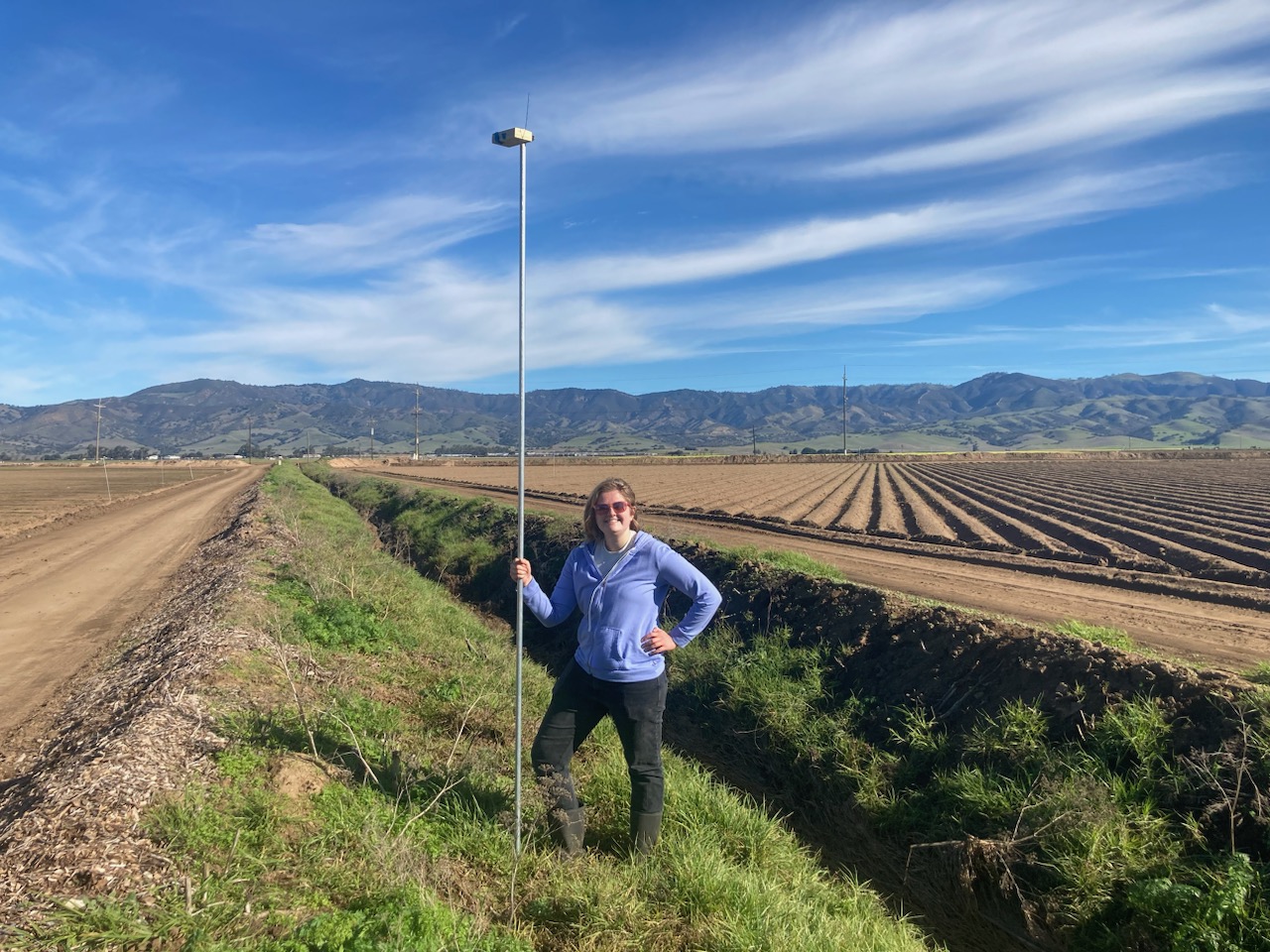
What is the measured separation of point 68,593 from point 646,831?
12439mm

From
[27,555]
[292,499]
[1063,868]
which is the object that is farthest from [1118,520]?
[27,555]

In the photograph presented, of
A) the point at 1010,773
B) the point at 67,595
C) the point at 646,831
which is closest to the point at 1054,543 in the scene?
the point at 1010,773

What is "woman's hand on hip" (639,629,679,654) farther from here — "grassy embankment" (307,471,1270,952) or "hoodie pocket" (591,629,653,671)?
"grassy embankment" (307,471,1270,952)

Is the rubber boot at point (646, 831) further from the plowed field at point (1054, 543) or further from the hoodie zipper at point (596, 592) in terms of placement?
the plowed field at point (1054, 543)

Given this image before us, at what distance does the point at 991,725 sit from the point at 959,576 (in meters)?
8.04

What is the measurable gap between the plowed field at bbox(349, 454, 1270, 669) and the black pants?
734cm

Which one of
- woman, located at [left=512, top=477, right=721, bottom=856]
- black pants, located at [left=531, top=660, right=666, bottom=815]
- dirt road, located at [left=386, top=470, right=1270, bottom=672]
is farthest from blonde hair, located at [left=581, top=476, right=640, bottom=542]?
dirt road, located at [left=386, top=470, right=1270, bottom=672]

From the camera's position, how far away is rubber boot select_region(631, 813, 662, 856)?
14.4 feet

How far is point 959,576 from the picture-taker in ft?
45.6

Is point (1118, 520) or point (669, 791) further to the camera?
point (1118, 520)

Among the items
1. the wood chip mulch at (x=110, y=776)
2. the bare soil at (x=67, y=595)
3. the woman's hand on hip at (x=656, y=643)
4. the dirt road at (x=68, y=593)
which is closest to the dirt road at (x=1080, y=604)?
the woman's hand on hip at (x=656, y=643)

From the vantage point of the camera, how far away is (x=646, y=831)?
4.42 metres

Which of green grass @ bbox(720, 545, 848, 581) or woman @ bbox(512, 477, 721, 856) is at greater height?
woman @ bbox(512, 477, 721, 856)

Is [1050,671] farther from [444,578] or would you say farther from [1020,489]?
[1020,489]
